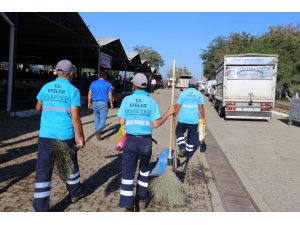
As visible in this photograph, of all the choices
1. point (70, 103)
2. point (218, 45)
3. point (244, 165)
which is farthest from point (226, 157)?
point (218, 45)

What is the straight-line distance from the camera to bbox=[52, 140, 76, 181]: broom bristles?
3795 mm

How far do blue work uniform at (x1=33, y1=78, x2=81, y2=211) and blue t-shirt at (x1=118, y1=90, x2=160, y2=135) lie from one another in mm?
646

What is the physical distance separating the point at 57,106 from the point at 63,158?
2.07ft

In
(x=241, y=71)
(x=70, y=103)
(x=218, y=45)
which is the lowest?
(x=70, y=103)

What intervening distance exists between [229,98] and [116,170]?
1026 cm

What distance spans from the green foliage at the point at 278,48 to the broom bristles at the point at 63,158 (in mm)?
20219

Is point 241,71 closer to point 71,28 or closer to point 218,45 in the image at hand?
point 71,28

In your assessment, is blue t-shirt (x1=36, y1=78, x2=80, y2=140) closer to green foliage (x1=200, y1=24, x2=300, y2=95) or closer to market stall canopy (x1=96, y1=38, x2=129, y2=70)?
market stall canopy (x1=96, y1=38, x2=129, y2=70)

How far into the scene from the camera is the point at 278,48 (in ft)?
132

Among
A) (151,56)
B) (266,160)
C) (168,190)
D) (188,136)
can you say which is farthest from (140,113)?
(151,56)

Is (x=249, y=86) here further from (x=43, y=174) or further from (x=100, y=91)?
(x=43, y=174)

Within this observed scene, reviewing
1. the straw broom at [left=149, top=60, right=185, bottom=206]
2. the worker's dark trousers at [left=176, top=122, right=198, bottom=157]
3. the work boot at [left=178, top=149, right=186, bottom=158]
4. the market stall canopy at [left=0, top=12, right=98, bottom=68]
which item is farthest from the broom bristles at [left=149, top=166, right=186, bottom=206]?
the market stall canopy at [left=0, top=12, right=98, bottom=68]
